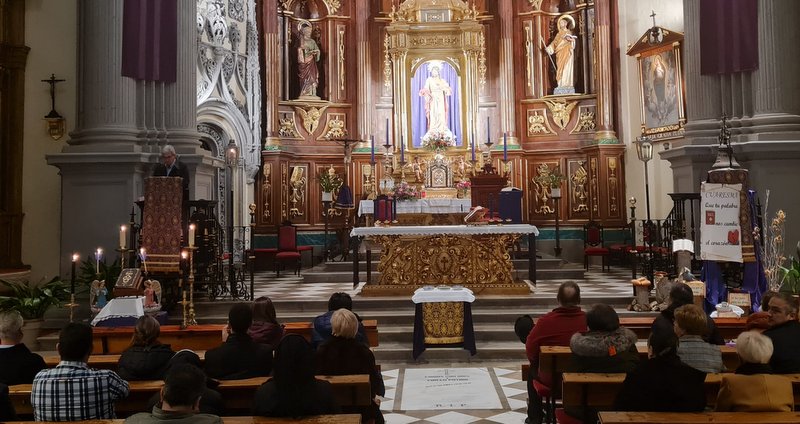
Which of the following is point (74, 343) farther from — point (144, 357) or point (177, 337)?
point (177, 337)

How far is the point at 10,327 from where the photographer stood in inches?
158

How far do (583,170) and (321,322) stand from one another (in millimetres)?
12561

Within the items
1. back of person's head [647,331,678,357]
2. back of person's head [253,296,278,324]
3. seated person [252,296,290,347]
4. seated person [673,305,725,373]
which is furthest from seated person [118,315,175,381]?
seated person [673,305,725,373]

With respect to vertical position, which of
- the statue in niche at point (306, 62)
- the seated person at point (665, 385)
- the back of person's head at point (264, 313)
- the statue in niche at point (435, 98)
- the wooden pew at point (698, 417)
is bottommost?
the wooden pew at point (698, 417)

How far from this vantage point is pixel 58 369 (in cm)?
354

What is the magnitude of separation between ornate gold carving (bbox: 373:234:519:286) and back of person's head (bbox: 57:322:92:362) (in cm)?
693

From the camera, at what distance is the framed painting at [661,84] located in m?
14.3

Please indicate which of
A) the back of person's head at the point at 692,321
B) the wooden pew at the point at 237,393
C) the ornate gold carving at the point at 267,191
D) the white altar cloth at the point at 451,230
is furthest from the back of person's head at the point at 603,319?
the ornate gold carving at the point at 267,191

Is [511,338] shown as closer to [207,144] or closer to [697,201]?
[697,201]

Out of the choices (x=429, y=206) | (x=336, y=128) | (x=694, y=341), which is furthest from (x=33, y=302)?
(x=336, y=128)

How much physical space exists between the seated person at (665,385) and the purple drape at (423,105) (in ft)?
45.4

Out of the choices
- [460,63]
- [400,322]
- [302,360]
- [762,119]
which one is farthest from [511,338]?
[460,63]

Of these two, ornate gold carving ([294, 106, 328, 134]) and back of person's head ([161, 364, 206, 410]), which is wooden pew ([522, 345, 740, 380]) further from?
ornate gold carving ([294, 106, 328, 134])

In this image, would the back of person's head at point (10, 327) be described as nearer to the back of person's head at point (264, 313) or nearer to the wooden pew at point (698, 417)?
the back of person's head at point (264, 313)
